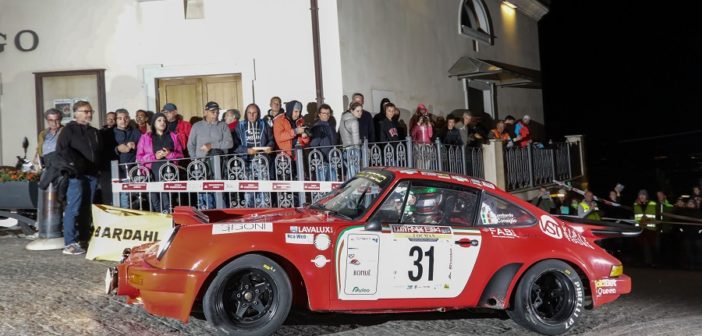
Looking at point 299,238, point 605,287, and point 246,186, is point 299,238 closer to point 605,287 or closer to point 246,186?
point 605,287

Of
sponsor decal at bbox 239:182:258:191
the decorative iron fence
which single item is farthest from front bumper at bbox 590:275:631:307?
the decorative iron fence

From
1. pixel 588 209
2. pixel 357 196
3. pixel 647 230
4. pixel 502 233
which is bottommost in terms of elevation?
pixel 647 230

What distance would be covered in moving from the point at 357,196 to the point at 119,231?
13.7 ft

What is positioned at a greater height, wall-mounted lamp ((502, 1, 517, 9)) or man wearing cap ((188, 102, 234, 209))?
wall-mounted lamp ((502, 1, 517, 9))

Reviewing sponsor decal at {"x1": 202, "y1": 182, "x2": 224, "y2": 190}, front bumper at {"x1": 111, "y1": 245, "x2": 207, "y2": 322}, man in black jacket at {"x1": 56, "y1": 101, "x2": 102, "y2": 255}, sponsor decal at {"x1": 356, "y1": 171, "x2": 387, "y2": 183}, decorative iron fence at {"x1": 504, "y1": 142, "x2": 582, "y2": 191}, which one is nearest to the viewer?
front bumper at {"x1": 111, "y1": 245, "x2": 207, "y2": 322}

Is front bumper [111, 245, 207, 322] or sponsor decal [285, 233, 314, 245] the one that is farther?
sponsor decal [285, 233, 314, 245]

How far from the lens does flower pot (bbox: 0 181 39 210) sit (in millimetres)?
11859

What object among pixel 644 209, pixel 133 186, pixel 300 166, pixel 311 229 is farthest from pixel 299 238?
pixel 644 209

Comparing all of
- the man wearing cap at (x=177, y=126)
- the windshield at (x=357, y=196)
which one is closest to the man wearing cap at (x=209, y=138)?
the man wearing cap at (x=177, y=126)

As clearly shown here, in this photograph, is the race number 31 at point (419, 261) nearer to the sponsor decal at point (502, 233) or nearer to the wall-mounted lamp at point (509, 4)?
the sponsor decal at point (502, 233)

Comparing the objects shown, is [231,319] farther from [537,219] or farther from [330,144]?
[330,144]

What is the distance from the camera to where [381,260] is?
609 centimetres

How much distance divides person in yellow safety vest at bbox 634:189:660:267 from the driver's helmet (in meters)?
8.03

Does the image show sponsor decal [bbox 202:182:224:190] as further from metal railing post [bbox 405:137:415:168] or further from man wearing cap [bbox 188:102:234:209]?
metal railing post [bbox 405:137:415:168]
